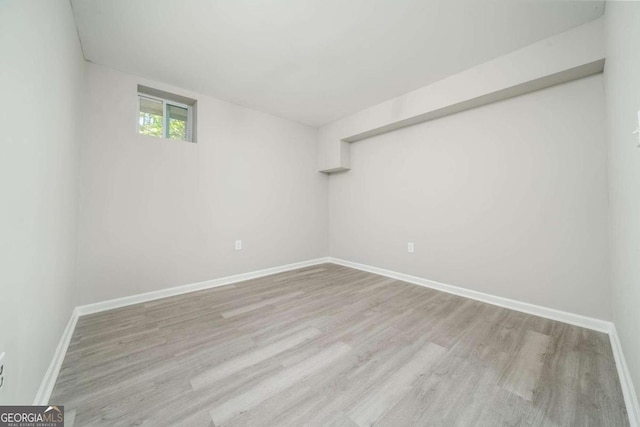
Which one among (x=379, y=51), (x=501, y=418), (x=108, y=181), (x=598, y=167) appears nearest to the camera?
(x=501, y=418)

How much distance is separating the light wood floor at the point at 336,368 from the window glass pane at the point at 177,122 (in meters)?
1.95

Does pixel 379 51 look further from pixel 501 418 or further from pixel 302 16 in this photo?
pixel 501 418

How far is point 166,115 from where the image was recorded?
2689 millimetres

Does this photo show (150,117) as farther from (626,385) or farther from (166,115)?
(626,385)

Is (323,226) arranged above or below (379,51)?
below

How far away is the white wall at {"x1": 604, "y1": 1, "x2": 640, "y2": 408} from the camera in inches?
40.2

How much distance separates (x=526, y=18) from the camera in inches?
66.2

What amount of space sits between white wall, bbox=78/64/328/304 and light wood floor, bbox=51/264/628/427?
A: 51 centimetres

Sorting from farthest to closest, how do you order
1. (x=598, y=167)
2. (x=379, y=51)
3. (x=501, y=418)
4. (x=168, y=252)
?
1. (x=168, y=252)
2. (x=379, y=51)
3. (x=598, y=167)
4. (x=501, y=418)

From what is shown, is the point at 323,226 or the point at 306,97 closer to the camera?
the point at 306,97

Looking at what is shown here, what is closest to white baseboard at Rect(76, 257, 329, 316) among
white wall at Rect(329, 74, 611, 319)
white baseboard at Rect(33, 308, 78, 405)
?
white baseboard at Rect(33, 308, 78, 405)

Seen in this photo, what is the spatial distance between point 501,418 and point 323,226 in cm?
323

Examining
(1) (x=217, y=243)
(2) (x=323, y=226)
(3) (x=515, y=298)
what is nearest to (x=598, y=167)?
(3) (x=515, y=298)

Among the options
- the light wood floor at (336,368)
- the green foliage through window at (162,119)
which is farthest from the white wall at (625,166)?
the green foliage through window at (162,119)
